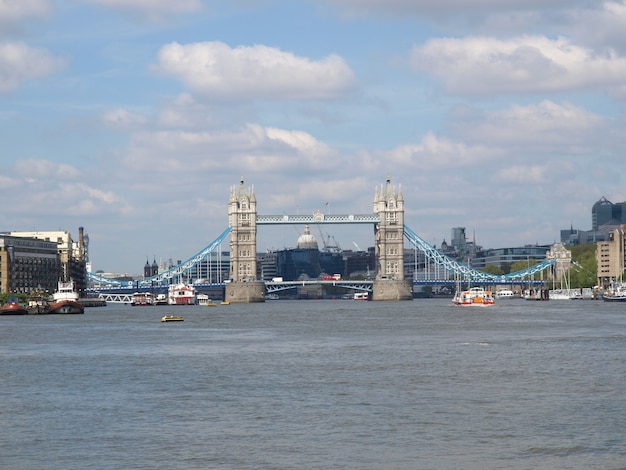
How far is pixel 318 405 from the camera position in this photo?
37.2 m

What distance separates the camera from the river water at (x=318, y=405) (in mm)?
28953

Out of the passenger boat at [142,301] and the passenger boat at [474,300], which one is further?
the passenger boat at [142,301]

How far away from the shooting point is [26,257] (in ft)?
586

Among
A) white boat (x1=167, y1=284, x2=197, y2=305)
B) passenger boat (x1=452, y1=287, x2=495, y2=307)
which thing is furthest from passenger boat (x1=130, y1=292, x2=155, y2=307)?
passenger boat (x1=452, y1=287, x2=495, y2=307)

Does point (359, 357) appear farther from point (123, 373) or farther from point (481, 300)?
point (481, 300)

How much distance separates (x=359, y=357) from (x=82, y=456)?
88.2ft

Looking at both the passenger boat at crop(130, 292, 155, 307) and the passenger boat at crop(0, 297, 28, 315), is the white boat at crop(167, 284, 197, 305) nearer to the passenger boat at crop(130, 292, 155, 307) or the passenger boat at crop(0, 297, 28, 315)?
the passenger boat at crop(130, 292, 155, 307)

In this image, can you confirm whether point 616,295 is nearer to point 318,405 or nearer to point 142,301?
point 142,301

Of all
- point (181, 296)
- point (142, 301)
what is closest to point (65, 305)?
point (181, 296)

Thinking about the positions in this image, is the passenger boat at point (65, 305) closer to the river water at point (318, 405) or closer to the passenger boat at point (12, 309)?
the passenger boat at point (12, 309)

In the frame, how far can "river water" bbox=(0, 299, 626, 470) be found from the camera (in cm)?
2895

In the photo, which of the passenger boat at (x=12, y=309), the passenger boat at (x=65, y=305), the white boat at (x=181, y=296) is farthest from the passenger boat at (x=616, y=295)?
the passenger boat at (x=12, y=309)

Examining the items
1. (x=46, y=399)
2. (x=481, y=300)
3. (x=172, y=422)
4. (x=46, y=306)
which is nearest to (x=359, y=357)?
(x=46, y=399)

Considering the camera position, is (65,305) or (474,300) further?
(474,300)
